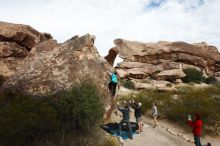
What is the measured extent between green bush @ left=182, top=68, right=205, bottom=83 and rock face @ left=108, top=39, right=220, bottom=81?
123cm

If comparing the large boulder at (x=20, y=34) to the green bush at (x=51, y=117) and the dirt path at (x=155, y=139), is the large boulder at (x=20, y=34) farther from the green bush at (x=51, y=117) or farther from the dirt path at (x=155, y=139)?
the dirt path at (x=155, y=139)

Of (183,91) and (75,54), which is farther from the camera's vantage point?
(183,91)

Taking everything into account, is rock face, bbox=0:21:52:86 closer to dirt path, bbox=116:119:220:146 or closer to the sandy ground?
the sandy ground

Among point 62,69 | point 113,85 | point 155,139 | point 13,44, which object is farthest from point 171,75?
point 62,69

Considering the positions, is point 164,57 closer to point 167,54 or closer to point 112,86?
point 167,54

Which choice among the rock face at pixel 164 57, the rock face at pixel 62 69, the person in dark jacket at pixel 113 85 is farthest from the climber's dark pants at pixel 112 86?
the rock face at pixel 164 57

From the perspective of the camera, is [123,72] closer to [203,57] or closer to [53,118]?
[203,57]

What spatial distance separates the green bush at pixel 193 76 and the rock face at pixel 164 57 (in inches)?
48.4

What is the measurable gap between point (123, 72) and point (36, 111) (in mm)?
29657

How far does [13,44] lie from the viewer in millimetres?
24672

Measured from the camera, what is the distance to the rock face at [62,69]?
1877 cm

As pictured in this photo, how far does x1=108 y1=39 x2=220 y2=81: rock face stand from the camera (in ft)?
160

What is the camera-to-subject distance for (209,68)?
5344 cm

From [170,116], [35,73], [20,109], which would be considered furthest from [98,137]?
Answer: [170,116]
